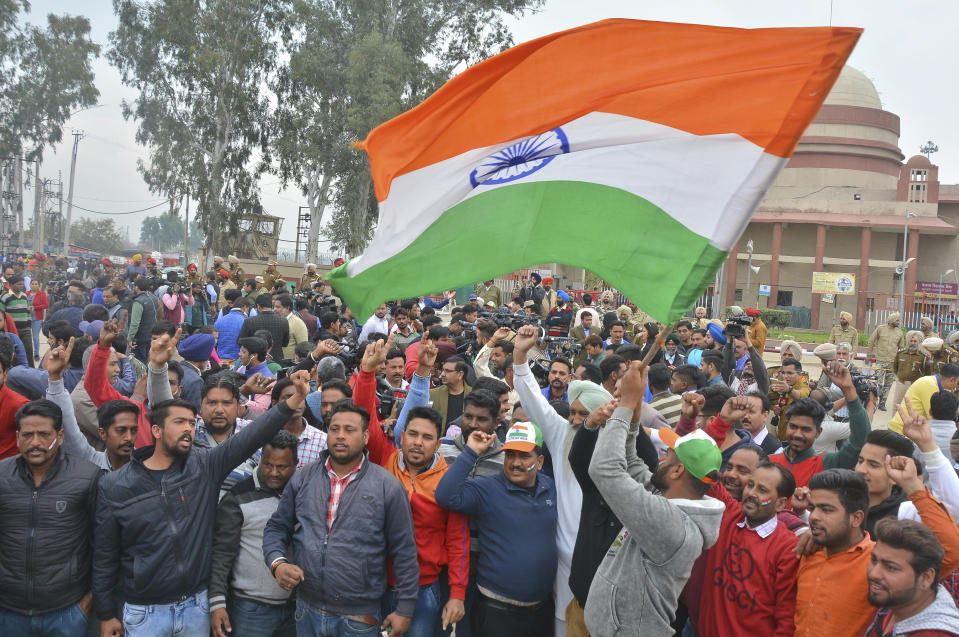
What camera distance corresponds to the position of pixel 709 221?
137 inches

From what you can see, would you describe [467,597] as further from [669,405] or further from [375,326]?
[375,326]

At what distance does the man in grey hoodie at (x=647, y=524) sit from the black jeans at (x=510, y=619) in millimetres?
728

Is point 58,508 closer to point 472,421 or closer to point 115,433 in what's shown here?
point 115,433

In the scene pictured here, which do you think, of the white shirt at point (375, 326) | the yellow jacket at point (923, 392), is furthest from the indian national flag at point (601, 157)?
the white shirt at point (375, 326)

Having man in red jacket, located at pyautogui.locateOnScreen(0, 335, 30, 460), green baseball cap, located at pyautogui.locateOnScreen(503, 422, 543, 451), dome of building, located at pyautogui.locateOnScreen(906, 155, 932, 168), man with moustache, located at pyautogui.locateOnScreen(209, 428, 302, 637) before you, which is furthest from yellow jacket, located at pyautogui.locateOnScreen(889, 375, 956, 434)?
dome of building, located at pyautogui.locateOnScreen(906, 155, 932, 168)

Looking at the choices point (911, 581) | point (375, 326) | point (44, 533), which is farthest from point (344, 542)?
point (375, 326)

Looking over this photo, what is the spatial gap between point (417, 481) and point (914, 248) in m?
37.8

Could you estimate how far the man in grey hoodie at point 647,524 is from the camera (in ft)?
9.93

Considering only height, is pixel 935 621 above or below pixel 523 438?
below

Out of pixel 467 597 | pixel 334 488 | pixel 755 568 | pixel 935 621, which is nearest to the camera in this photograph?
pixel 935 621

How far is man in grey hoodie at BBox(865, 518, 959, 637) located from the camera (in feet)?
9.46

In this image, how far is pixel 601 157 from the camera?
393cm

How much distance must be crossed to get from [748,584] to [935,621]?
0.77 metres

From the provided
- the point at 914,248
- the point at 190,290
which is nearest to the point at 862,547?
the point at 190,290
